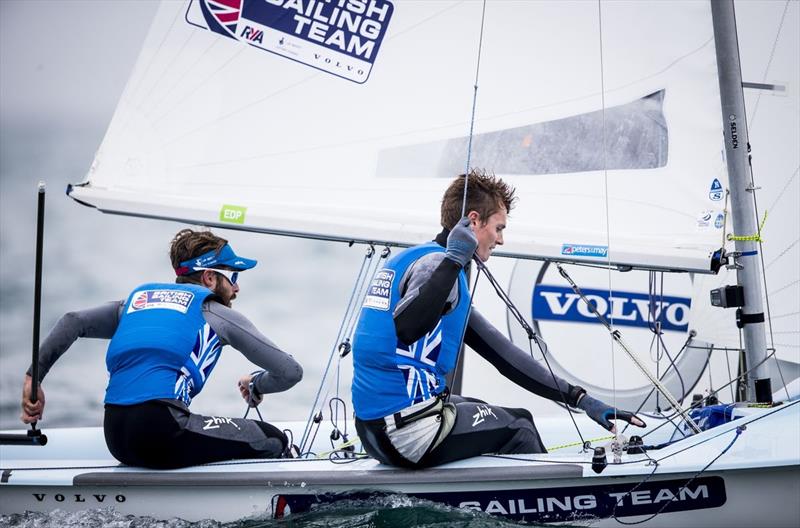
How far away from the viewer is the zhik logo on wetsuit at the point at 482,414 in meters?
2.36

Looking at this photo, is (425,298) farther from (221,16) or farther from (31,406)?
(221,16)

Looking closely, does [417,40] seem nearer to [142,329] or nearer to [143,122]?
[143,122]

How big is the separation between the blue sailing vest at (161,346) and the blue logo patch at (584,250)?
3.93 feet

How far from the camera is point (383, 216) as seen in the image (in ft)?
10.4

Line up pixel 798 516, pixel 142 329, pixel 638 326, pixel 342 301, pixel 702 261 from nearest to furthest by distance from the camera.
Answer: pixel 798 516, pixel 142 329, pixel 702 261, pixel 638 326, pixel 342 301

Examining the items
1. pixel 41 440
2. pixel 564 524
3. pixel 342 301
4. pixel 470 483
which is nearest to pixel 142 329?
pixel 41 440

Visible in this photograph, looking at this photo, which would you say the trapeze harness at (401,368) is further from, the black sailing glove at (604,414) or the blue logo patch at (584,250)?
the blue logo patch at (584,250)

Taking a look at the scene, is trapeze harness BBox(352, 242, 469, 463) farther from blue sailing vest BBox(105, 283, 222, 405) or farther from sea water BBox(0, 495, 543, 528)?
blue sailing vest BBox(105, 283, 222, 405)

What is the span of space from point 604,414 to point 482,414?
34cm

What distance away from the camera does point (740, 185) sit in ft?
9.51

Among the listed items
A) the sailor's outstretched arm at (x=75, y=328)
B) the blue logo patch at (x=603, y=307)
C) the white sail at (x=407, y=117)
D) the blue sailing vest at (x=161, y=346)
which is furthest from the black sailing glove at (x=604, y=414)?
the blue logo patch at (x=603, y=307)

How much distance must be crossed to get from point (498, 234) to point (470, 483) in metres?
0.67

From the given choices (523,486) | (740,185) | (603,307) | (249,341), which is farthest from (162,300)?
(603,307)

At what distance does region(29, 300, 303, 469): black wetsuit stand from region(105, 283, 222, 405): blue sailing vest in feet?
0.11
